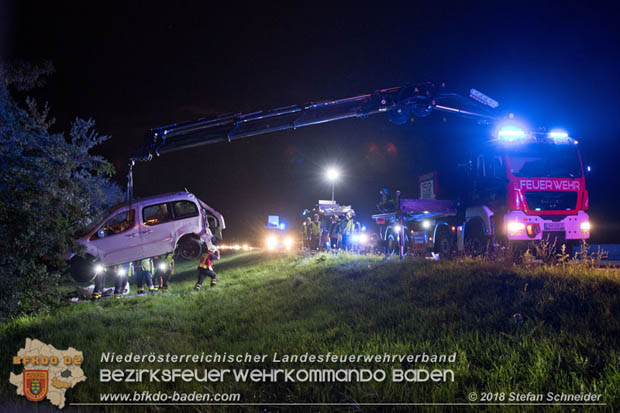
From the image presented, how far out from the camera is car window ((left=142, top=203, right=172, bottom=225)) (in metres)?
4.85

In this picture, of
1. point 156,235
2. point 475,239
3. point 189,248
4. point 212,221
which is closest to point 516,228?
point 475,239

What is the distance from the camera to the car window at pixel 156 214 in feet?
15.9

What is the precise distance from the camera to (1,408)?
143 inches

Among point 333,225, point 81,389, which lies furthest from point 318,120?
point 333,225

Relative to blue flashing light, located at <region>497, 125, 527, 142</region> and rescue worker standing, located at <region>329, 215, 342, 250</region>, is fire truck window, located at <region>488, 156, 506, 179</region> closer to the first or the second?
blue flashing light, located at <region>497, 125, 527, 142</region>

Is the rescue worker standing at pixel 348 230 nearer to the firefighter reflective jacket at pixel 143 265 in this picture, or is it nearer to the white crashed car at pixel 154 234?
the firefighter reflective jacket at pixel 143 265

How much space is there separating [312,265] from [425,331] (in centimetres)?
745

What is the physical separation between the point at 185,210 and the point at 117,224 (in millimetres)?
1286

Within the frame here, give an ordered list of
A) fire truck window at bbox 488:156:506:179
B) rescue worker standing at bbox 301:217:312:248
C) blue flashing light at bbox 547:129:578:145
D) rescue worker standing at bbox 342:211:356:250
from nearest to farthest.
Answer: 1. fire truck window at bbox 488:156:506:179
2. blue flashing light at bbox 547:129:578:145
3. rescue worker standing at bbox 342:211:356:250
4. rescue worker standing at bbox 301:217:312:248

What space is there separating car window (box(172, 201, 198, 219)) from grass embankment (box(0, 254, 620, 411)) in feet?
6.15

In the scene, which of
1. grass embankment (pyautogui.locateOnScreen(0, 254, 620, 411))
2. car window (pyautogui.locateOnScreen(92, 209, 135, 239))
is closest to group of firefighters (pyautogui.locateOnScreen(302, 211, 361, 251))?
grass embankment (pyautogui.locateOnScreen(0, 254, 620, 411))

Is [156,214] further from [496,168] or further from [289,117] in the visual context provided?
[496,168]

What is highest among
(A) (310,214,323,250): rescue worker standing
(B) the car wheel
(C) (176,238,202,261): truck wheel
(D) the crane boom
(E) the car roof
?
(D) the crane boom

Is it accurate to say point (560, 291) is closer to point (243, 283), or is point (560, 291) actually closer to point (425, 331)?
point (425, 331)
